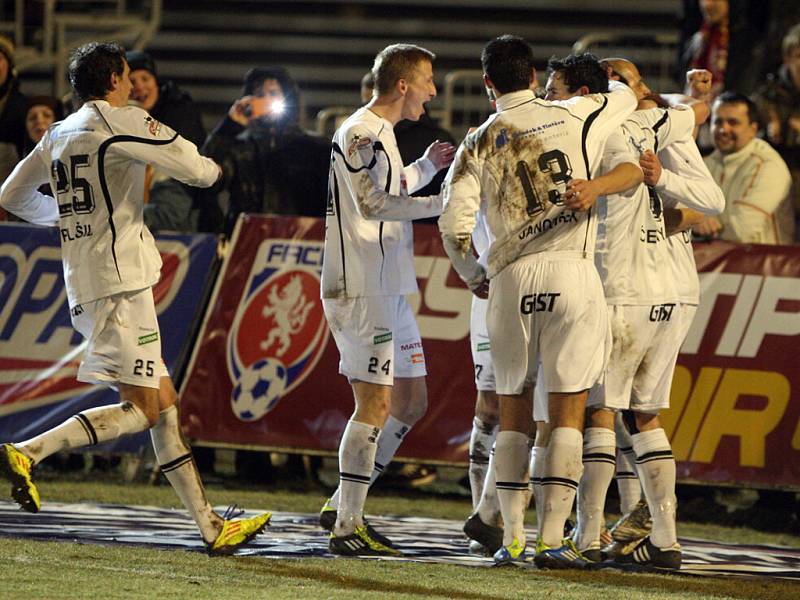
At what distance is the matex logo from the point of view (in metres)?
10.1

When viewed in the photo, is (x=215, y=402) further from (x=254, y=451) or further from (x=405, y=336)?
(x=405, y=336)

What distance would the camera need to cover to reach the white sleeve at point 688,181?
7.18 m

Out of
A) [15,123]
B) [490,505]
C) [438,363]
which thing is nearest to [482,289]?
[490,505]

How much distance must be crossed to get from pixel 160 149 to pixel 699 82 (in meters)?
2.80

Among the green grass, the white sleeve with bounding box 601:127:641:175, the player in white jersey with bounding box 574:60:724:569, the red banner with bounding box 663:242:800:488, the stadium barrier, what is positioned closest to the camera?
the green grass

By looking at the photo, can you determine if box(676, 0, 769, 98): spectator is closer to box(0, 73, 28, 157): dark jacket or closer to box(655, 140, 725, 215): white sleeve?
box(0, 73, 28, 157): dark jacket

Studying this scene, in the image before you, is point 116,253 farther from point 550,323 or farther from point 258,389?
point 258,389

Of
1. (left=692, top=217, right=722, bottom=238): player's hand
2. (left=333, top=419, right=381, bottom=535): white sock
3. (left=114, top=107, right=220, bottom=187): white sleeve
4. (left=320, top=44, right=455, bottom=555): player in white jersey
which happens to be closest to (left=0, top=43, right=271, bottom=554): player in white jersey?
(left=114, top=107, right=220, bottom=187): white sleeve

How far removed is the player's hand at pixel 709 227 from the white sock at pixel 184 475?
13.2 ft

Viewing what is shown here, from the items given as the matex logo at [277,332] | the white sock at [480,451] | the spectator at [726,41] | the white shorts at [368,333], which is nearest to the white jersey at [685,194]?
the white sock at [480,451]

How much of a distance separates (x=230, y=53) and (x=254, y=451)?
28.8 feet

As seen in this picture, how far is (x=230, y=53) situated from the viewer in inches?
715

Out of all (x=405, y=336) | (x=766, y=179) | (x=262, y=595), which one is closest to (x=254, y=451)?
(x=405, y=336)

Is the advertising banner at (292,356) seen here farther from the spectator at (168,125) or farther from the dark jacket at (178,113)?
the dark jacket at (178,113)
